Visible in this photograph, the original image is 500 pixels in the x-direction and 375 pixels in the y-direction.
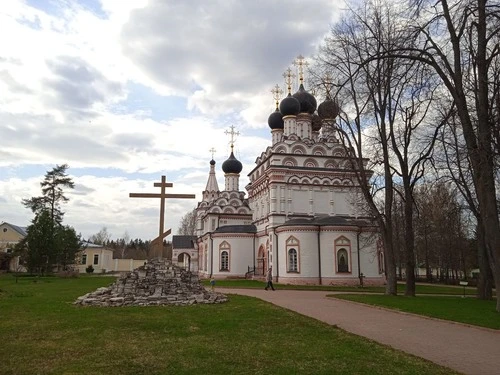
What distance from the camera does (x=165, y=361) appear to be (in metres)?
7.23

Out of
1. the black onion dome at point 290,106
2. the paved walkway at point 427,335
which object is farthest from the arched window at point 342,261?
the paved walkway at point 427,335

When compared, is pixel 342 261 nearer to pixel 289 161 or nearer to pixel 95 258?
pixel 289 161

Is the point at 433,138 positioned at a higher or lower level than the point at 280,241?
higher

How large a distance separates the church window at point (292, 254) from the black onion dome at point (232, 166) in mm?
19056

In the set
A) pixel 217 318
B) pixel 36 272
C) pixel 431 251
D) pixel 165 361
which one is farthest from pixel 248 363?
pixel 431 251

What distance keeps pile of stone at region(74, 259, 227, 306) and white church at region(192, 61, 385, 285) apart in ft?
46.8

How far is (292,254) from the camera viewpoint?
3331 cm

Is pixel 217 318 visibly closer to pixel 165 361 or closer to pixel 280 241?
pixel 165 361

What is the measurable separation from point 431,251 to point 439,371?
43.9 metres

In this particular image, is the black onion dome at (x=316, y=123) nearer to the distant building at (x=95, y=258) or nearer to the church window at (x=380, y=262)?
the church window at (x=380, y=262)

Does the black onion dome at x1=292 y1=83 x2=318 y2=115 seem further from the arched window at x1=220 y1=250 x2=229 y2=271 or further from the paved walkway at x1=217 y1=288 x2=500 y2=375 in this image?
the paved walkway at x1=217 y1=288 x2=500 y2=375

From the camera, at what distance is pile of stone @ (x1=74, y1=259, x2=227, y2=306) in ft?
51.6

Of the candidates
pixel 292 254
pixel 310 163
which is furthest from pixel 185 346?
pixel 310 163

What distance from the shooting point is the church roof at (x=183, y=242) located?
202ft
